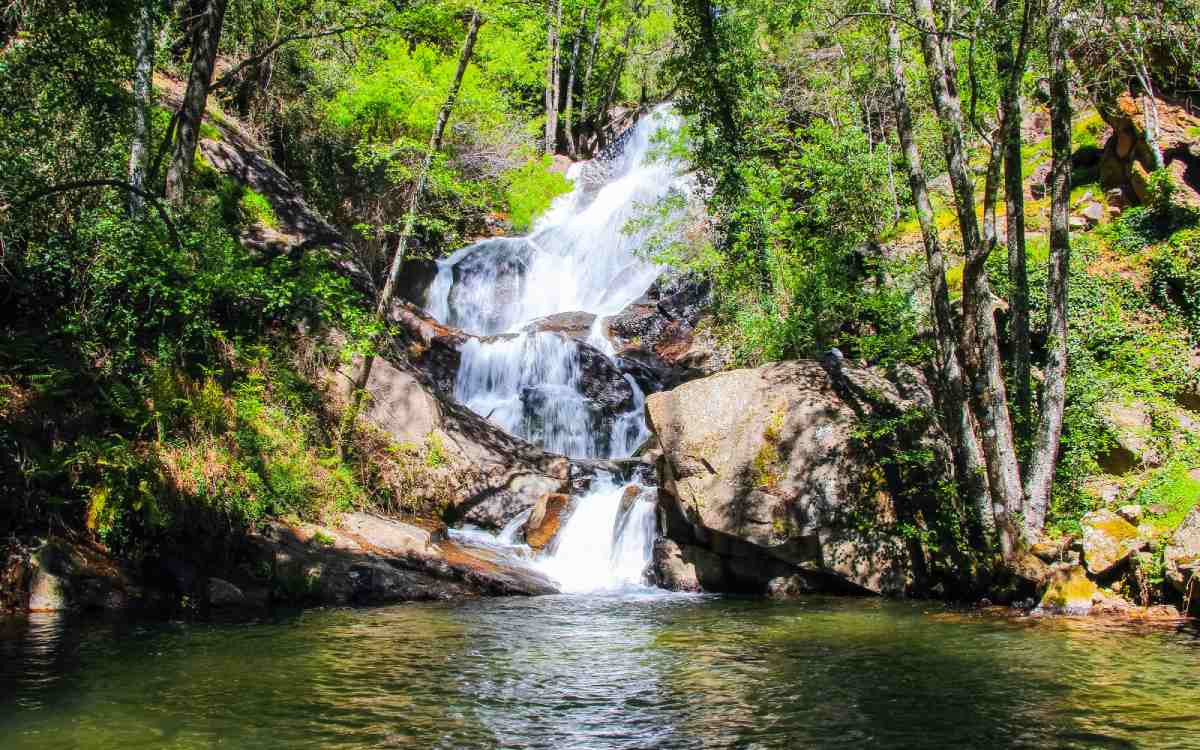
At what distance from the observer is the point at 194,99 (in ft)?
45.2

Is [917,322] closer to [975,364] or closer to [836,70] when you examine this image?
[975,364]

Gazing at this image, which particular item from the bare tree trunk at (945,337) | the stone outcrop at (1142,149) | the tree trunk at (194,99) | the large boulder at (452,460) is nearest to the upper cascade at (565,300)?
the large boulder at (452,460)

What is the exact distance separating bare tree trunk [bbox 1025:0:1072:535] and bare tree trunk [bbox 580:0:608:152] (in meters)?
33.2

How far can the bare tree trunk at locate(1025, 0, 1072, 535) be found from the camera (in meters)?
11.6

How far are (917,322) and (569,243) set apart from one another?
747 inches

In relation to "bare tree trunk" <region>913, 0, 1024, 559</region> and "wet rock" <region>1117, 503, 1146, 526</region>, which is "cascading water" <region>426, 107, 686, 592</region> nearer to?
"bare tree trunk" <region>913, 0, 1024, 559</region>

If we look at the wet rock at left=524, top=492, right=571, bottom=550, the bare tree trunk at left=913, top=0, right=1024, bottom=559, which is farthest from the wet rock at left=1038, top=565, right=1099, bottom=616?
the wet rock at left=524, top=492, right=571, bottom=550

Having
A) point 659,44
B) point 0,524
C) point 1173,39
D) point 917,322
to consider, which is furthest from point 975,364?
point 659,44

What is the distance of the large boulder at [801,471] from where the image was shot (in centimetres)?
1254

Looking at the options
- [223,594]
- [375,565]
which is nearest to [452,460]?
[375,565]

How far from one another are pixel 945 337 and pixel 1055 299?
2.10m

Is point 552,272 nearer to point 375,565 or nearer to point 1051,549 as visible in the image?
point 375,565

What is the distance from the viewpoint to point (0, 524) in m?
9.45

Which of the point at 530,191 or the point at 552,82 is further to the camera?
the point at 552,82
